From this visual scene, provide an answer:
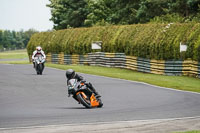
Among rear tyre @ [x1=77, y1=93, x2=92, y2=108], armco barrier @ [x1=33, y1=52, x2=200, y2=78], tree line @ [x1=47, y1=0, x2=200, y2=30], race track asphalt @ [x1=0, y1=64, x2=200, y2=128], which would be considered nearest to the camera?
race track asphalt @ [x1=0, y1=64, x2=200, y2=128]

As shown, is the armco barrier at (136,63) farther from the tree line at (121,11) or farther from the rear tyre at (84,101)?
the rear tyre at (84,101)

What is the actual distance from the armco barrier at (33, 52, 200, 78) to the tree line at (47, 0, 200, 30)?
4.91 m

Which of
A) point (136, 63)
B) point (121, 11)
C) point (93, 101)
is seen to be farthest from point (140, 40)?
point (121, 11)

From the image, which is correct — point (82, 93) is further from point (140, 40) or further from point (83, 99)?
point (140, 40)

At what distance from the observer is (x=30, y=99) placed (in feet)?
58.3

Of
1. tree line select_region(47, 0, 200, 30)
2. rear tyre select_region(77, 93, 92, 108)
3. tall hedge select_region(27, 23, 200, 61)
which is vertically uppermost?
tree line select_region(47, 0, 200, 30)

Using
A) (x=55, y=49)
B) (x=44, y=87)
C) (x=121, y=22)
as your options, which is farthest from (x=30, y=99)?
(x=121, y=22)

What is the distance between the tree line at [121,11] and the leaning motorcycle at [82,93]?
27.5 metres

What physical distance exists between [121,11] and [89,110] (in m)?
47.8

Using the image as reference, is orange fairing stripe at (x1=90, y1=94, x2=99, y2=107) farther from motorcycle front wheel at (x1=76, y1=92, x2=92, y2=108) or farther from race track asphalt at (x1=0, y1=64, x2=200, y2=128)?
race track asphalt at (x1=0, y1=64, x2=200, y2=128)

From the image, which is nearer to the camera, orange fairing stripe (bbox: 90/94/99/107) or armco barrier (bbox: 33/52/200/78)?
orange fairing stripe (bbox: 90/94/99/107)

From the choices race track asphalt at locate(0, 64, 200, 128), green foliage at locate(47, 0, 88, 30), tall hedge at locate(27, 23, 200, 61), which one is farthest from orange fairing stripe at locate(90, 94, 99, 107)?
green foliage at locate(47, 0, 88, 30)

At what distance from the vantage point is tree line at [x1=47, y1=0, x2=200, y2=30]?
163 feet

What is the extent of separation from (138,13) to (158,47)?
78.4 feet
